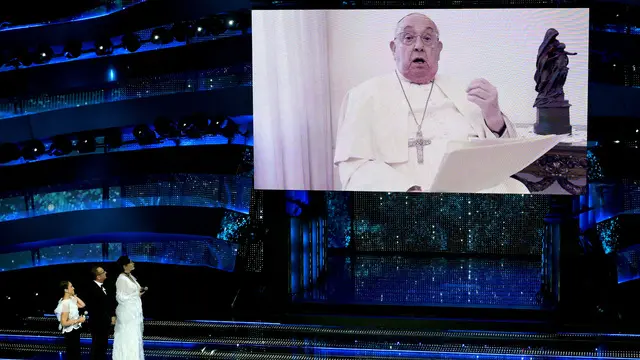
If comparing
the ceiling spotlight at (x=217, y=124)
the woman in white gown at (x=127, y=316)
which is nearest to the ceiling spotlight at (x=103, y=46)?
the ceiling spotlight at (x=217, y=124)

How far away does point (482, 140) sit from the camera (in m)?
9.23

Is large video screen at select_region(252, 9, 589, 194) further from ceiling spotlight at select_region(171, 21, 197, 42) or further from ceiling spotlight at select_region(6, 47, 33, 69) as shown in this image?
ceiling spotlight at select_region(6, 47, 33, 69)

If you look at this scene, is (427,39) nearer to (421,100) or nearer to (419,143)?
(421,100)

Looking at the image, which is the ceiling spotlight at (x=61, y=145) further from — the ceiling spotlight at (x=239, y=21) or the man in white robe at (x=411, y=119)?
the man in white robe at (x=411, y=119)

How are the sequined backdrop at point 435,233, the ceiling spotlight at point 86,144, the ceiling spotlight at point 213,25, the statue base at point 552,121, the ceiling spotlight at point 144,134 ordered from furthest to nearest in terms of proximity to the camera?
the sequined backdrop at point 435,233, the ceiling spotlight at point 86,144, the ceiling spotlight at point 144,134, the ceiling spotlight at point 213,25, the statue base at point 552,121

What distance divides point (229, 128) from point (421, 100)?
7.70 feet

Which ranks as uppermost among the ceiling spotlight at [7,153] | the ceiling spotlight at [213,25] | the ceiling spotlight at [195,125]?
the ceiling spotlight at [213,25]

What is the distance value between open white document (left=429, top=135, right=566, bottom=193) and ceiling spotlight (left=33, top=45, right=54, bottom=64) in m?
5.04

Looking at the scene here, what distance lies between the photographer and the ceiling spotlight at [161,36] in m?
10.5

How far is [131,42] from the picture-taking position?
10555 millimetres

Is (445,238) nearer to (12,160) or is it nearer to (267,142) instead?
(267,142)

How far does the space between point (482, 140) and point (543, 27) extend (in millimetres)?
1337

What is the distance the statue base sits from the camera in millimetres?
9102

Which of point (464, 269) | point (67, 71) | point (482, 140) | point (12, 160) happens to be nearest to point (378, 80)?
point (482, 140)
